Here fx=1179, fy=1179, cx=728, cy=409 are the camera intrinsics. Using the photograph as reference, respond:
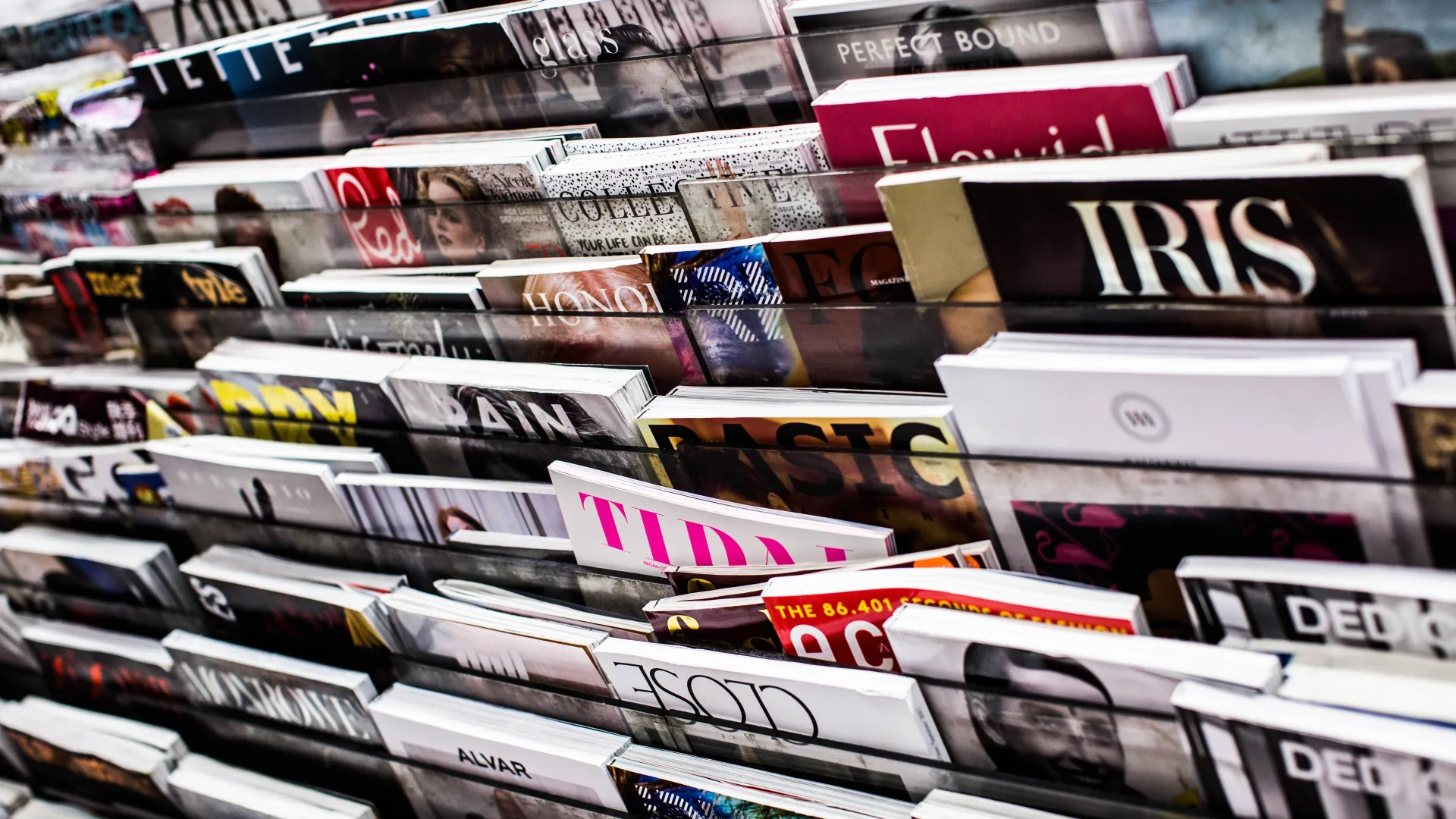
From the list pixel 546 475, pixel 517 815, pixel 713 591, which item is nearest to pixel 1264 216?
pixel 713 591

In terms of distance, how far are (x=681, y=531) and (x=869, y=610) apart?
161 millimetres

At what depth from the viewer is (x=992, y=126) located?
679 millimetres

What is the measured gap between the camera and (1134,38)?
25.4 inches

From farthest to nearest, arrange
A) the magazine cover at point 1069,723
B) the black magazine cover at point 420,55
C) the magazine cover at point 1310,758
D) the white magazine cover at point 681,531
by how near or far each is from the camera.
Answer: the black magazine cover at point 420,55, the white magazine cover at point 681,531, the magazine cover at point 1069,723, the magazine cover at point 1310,758

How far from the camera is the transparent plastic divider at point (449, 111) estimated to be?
85 centimetres

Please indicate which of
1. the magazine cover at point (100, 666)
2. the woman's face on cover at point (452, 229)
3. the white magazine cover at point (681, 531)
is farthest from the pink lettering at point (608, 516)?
the magazine cover at point (100, 666)

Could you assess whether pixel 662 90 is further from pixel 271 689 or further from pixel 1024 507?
pixel 271 689

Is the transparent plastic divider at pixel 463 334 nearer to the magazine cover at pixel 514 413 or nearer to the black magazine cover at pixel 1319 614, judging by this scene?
the magazine cover at pixel 514 413

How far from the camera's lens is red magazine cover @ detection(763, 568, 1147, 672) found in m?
0.66

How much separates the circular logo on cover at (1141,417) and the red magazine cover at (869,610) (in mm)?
93

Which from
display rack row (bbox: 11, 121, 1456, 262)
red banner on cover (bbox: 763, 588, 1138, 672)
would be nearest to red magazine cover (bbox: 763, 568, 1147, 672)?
red banner on cover (bbox: 763, 588, 1138, 672)

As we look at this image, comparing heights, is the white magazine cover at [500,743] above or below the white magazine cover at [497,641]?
below

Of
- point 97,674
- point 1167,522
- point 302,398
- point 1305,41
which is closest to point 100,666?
point 97,674

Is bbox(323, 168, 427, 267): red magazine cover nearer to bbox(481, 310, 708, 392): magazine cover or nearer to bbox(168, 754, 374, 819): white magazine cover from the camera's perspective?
bbox(481, 310, 708, 392): magazine cover
